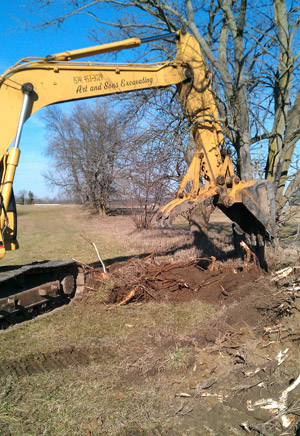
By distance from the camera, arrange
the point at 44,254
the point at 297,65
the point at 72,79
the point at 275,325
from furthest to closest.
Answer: the point at 44,254 < the point at 297,65 < the point at 72,79 < the point at 275,325

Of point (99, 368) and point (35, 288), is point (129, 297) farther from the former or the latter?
point (99, 368)

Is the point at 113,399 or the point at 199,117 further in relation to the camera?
the point at 199,117

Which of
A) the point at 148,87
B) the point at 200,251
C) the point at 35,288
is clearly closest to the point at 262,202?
the point at 148,87

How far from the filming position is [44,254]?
1240cm

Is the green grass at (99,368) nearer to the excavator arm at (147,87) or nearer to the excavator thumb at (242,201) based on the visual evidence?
the excavator arm at (147,87)

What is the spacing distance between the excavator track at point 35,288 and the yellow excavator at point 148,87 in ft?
0.57

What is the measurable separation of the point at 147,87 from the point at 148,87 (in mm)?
19

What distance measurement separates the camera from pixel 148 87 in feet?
20.2

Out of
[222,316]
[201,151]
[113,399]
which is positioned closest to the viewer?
[113,399]

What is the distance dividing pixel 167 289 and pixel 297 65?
218 inches

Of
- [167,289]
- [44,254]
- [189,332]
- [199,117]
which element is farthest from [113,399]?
[44,254]

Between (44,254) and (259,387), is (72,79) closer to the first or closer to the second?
(259,387)

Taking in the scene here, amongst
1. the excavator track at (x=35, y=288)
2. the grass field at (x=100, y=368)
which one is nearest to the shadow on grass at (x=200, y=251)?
the excavator track at (x=35, y=288)

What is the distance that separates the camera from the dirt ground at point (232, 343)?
10.3ft
